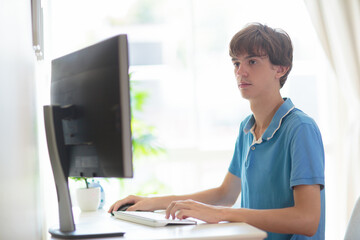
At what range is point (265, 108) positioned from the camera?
1805 mm

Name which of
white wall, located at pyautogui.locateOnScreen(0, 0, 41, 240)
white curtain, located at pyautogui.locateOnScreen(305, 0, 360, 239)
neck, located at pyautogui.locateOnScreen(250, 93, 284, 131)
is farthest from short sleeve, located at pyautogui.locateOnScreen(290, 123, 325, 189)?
white curtain, located at pyautogui.locateOnScreen(305, 0, 360, 239)

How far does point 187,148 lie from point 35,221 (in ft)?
7.21

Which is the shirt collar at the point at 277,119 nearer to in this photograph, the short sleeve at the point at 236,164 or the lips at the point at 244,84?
the lips at the point at 244,84

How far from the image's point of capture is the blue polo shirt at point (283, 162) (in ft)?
5.01

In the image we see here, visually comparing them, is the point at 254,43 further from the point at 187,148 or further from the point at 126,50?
the point at 187,148

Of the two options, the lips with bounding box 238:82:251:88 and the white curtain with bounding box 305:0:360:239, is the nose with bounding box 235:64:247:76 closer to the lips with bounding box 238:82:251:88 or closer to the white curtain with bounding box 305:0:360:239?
the lips with bounding box 238:82:251:88

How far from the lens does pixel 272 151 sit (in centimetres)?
169

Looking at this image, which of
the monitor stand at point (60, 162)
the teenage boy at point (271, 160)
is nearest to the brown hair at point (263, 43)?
the teenage boy at point (271, 160)

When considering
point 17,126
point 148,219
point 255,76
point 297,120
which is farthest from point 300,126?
point 17,126

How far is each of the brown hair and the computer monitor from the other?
2.20 ft

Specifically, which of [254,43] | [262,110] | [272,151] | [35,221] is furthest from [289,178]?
[35,221]

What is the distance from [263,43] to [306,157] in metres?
0.47

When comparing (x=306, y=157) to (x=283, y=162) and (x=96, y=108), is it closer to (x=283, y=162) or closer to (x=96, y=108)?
(x=283, y=162)

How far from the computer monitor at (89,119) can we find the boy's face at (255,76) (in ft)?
2.21
